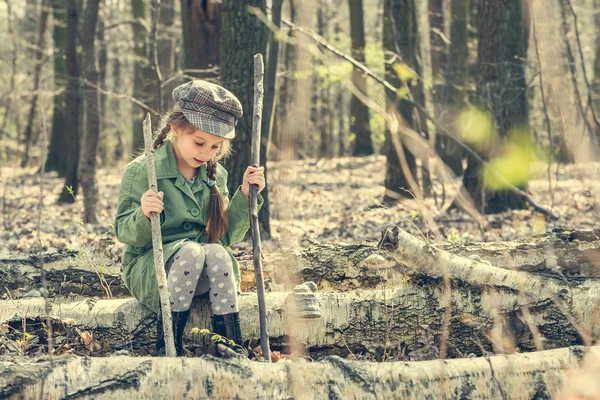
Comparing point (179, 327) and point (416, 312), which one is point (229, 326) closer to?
point (179, 327)

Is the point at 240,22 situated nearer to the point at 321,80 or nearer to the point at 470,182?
the point at 470,182

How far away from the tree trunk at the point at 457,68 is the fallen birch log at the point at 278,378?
33.2ft

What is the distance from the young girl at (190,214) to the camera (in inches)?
138

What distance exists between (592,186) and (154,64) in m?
6.39

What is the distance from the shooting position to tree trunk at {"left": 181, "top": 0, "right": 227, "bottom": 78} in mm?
8391

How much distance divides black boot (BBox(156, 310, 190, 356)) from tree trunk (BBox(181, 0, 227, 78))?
5.38m

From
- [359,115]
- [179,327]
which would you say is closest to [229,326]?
[179,327]

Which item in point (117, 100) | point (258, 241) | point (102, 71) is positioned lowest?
point (258, 241)

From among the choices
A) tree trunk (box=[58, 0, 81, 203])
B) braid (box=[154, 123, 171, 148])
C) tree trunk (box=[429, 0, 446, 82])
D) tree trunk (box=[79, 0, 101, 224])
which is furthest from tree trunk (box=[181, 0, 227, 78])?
tree trunk (box=[429, 0, 446, 82])

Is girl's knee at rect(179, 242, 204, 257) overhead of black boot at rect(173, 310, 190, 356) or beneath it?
overhead

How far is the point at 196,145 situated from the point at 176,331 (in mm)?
911

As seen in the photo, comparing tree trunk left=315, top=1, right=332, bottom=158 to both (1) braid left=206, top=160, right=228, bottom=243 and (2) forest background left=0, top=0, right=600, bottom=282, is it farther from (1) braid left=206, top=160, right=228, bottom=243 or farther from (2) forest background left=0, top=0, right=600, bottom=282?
(1) braid left=206, top=160, right=228, bottom=243

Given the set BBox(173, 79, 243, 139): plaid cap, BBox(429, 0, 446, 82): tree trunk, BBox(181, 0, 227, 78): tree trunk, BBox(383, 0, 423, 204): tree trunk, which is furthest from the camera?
BBox(429, 0, 446, 82): tree trunk

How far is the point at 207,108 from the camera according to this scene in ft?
11.8
